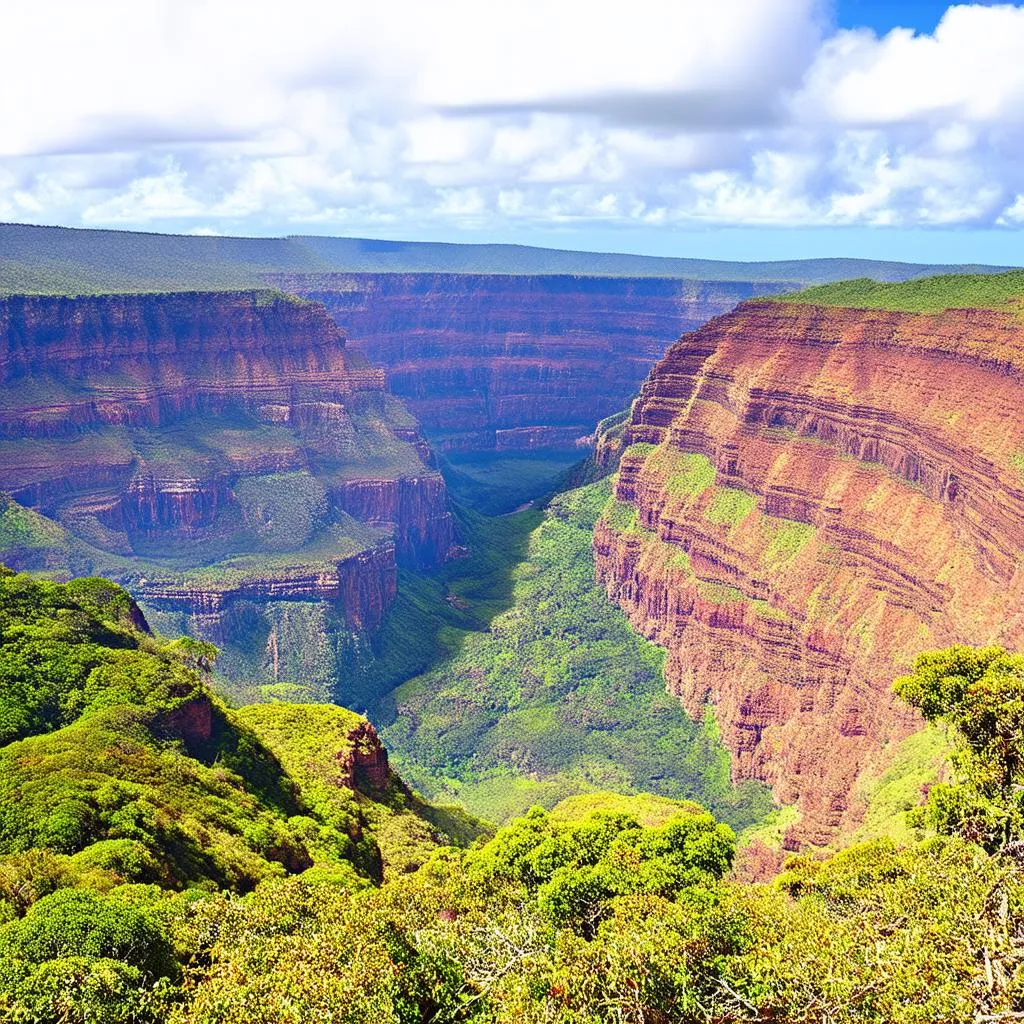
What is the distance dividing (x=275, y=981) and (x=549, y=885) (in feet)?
50.7

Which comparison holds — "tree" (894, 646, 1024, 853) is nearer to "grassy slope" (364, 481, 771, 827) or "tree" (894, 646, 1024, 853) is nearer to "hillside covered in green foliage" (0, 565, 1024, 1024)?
"hillside covered in green foliage" (0, 565, 1024, 1024)

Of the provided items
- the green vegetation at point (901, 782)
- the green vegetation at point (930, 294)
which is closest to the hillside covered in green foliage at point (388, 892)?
the green vegetation at point (901, 782)

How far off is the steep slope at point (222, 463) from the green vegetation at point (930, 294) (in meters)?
60.8

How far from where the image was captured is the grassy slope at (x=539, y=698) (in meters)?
109

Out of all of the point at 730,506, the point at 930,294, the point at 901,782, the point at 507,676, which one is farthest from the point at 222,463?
the point at 901,782

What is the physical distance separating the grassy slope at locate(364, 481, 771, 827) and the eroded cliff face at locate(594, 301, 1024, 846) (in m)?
3.61

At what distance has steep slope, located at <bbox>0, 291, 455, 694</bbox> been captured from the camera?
13488cm

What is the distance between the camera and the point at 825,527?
108 meters

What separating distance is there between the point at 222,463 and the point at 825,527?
265 feet

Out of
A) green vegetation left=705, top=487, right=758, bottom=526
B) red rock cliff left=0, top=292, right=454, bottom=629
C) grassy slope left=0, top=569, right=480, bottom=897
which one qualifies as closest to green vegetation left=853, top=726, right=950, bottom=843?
grassy slope left=0, top=569, right=480, bottom=897

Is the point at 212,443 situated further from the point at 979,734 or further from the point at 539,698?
the point at 979,734

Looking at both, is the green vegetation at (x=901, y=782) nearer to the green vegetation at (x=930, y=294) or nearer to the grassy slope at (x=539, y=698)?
the grassy slope at (x=539, y=698)

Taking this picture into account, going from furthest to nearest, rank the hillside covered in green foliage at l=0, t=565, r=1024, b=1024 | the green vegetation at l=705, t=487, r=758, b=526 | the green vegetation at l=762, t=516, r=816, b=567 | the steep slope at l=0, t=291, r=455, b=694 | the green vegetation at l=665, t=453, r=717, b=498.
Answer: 1. the steep slope at l=0, t=291, r=455, b=694
2. the green vegetation at l=665, t=453, r=717, b=498
3. the green vegetation at l=705, t=487, r=758, b=526
4. the green vegetation at l=762, t=516, r=816, b=567
5. the hillside covered in green foliage at l=0, t=565, r=1024, b=1024

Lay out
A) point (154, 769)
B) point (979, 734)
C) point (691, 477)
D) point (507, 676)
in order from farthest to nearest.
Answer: point (691, 477) → point (507, 676) → point (154, 769) → point (979, 734)
